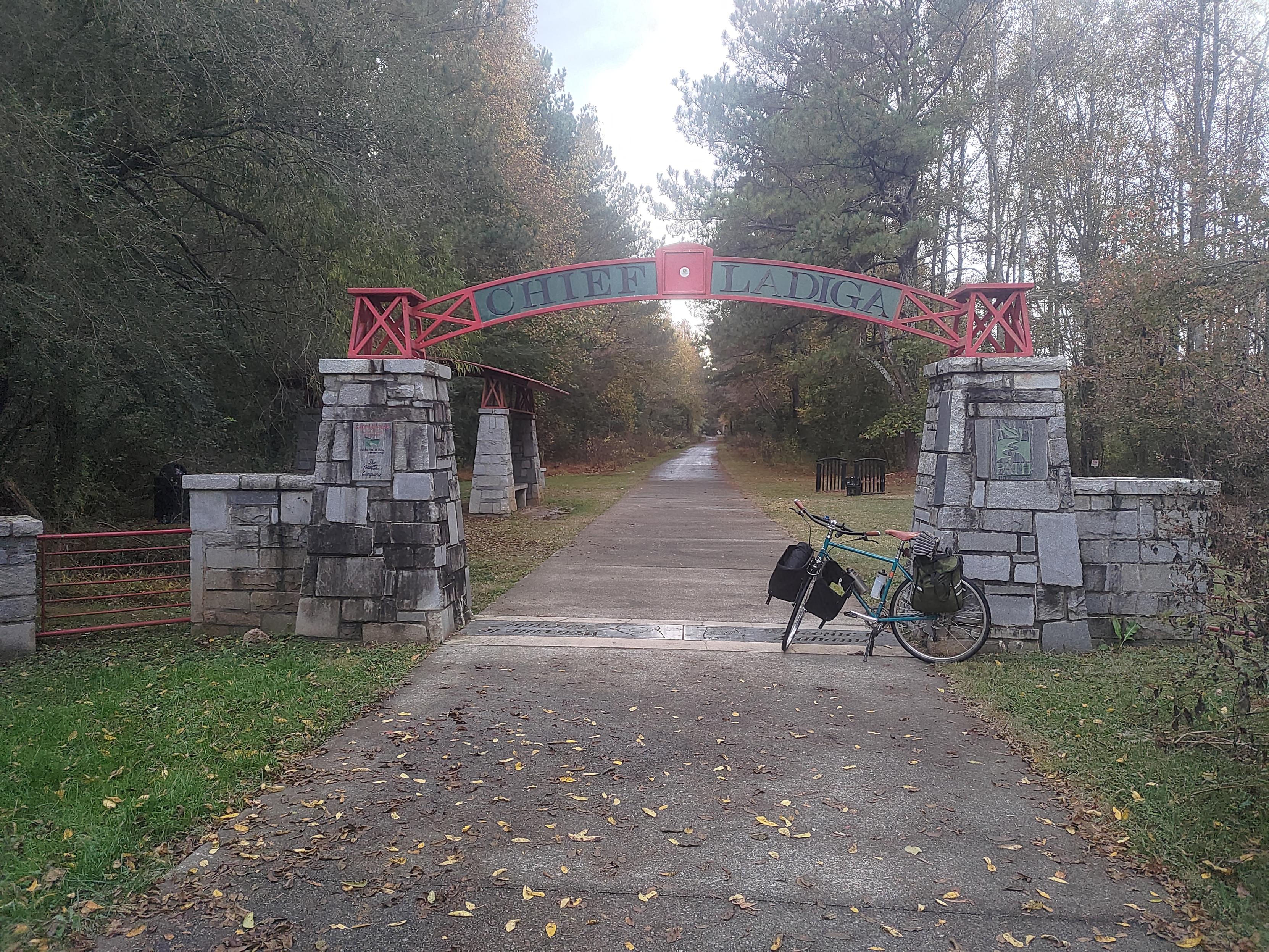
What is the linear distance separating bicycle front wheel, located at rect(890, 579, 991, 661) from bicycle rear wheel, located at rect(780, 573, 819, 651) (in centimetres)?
73

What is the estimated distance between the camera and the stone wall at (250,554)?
7.62 metres

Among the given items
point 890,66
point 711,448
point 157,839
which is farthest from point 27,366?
point 711,448

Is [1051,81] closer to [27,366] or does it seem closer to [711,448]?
[27,366]

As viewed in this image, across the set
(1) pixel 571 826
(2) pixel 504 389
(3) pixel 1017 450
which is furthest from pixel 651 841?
(2) pixel 504 389

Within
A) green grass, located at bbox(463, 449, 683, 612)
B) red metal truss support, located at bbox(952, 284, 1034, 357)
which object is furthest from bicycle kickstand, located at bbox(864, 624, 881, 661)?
green grass, located at bbox(463, 449, 683, 612)

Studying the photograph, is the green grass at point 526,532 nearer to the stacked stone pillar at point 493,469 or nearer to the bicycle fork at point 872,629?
the stacked stone pillar at point 493,469

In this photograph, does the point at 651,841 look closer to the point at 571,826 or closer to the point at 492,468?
the point at 571,826

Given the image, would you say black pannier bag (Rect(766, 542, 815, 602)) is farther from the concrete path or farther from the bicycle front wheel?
the concrete path

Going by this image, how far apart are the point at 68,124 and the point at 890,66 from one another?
19.4 metres

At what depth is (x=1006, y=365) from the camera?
7113mm

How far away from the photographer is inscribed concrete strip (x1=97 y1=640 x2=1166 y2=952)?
312 centimetres

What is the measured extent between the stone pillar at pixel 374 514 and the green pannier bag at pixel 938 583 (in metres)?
4.07

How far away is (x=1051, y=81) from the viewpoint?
70.8 feet

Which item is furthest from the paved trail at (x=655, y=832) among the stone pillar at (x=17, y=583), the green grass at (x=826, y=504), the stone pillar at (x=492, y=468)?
the stone pillar at (x=492, y=468)
